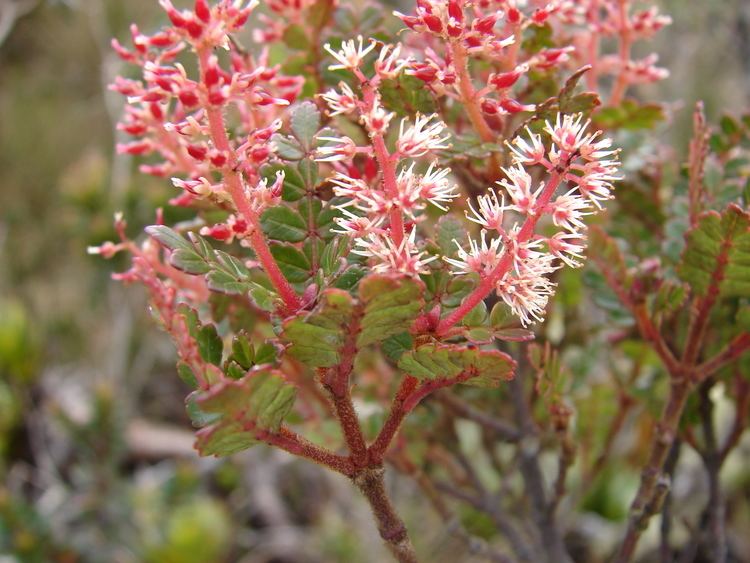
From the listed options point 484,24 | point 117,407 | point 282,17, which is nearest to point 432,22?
point 484,24

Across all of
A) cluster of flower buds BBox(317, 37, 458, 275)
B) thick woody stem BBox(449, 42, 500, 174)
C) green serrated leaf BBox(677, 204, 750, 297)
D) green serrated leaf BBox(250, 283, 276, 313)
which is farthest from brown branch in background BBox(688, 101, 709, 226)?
green serrated leaf BBox(250, 283, 276, 313)

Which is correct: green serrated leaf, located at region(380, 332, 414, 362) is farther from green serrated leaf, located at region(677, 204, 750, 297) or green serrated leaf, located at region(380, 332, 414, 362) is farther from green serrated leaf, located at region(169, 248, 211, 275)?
green serrated leaf, located at region(677, 204, 750, 297)

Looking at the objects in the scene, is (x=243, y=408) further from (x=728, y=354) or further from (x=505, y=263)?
(x=728, y=354)

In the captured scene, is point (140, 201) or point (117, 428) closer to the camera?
point (117, 428)

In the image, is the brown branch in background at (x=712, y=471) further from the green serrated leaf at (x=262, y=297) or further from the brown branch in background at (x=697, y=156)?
the green serrated leaf at (x=262, y=297)

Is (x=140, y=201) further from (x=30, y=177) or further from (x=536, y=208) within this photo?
(x=30, y=177)

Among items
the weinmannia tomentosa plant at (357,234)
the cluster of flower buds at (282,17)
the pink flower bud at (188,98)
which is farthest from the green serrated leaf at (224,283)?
the cluster of flower buds at (282,17)

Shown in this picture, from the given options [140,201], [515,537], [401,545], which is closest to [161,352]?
[140,201]
